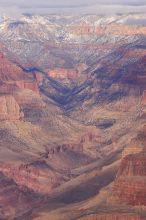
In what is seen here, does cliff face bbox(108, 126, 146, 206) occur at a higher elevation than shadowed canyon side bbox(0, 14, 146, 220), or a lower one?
higher

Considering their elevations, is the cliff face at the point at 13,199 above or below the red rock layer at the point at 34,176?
above

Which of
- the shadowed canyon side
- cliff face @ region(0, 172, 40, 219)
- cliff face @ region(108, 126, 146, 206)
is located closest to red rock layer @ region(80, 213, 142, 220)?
the shadowed canyon side

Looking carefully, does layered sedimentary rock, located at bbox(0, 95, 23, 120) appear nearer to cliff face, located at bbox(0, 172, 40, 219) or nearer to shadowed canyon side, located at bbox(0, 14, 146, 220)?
shadowed canyon side, located at bbox(0, 14, 146, 220)

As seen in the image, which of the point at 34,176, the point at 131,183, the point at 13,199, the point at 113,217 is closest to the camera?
the point at 113,217

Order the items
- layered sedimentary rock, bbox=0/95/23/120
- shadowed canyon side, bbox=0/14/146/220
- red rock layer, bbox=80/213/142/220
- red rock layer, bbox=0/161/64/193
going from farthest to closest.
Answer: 1. layered sedimentary rock, bbox=0/95/23/120
2. red rock layer, bbox=0/161/64/193
3. shadowed canyon side, bbox=0/14/146/220
4. red rock layer, bbox=80/213/142/220

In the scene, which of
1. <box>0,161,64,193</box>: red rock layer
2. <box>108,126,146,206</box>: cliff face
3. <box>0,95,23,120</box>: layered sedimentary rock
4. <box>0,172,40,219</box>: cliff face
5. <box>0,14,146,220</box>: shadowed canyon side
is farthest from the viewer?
<box>0,95,23,120</box>: layered sedimentary rock

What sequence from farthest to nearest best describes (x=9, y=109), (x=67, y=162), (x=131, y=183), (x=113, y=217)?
(x=9, y=109)
(x=67, y=162)
(x=131, y=183)
(x=113, y=217)

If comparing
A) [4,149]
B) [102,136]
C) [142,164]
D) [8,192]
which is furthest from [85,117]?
[142,164]

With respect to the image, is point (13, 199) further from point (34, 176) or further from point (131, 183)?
point (131, 183)

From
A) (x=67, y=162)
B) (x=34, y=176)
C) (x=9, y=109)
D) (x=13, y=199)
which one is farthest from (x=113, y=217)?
(x=9, y=109)

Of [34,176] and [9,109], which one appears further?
[9,109]

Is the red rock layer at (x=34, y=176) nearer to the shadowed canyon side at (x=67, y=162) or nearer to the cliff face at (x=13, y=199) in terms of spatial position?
the shadowed canyon side at (x=67, y=162)

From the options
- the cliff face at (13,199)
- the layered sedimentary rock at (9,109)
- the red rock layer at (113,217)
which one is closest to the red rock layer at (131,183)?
the red rock layer at (113,217)
